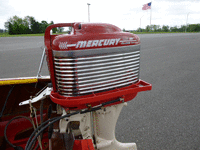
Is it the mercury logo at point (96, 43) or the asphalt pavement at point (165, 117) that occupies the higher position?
the mercury logo at point (96, 43)

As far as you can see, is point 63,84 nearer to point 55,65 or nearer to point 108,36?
point 55,65

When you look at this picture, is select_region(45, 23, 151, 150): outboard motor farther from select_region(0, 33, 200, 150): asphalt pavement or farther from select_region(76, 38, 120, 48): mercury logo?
select_region(0, 33, 200, 150): asphalt pavement

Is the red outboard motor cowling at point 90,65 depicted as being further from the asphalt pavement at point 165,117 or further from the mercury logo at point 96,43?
the asphalt pavement at point 165,117

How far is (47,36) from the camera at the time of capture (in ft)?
3.90

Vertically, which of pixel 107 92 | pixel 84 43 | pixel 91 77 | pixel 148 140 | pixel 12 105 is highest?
pixel 84 43

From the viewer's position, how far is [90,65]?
101 cm

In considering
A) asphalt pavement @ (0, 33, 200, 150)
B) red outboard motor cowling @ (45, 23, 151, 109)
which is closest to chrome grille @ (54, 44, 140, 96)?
red outboard motor cowling @ (45, 23, 151, 109)

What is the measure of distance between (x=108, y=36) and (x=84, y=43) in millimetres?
170

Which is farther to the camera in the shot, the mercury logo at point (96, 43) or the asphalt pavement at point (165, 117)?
the asphalt pavement at point (165, 117)

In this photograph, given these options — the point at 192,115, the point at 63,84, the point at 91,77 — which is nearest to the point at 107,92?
the point at 91,77

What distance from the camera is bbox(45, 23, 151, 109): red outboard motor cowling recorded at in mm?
999

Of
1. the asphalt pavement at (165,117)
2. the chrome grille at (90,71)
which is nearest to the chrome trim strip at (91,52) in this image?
the chrome grille at (90,71)

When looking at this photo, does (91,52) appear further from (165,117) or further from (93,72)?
(165,117)

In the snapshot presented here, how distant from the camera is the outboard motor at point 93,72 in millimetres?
1002
